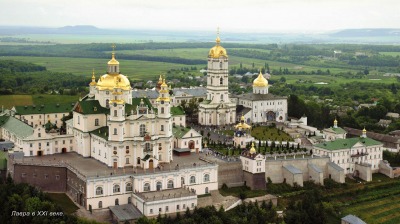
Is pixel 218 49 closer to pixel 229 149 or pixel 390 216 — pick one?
pixel 229 149

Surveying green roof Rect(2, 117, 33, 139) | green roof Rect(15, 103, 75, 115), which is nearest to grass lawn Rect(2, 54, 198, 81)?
green roof Rect(15, 103, 75, 115)

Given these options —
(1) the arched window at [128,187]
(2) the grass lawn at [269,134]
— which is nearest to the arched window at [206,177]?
(1) the arched window at [128,187]

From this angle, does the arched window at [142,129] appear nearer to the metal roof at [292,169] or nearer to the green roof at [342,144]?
the metal roof at [292,169]

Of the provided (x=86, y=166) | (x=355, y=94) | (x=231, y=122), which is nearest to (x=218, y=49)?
(x=231, y=122)

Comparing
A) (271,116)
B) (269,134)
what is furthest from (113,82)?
(271,116)

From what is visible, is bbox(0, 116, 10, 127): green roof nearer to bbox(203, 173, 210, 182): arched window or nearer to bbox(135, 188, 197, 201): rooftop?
bbox(135, 188, 197, 201): rooftop
